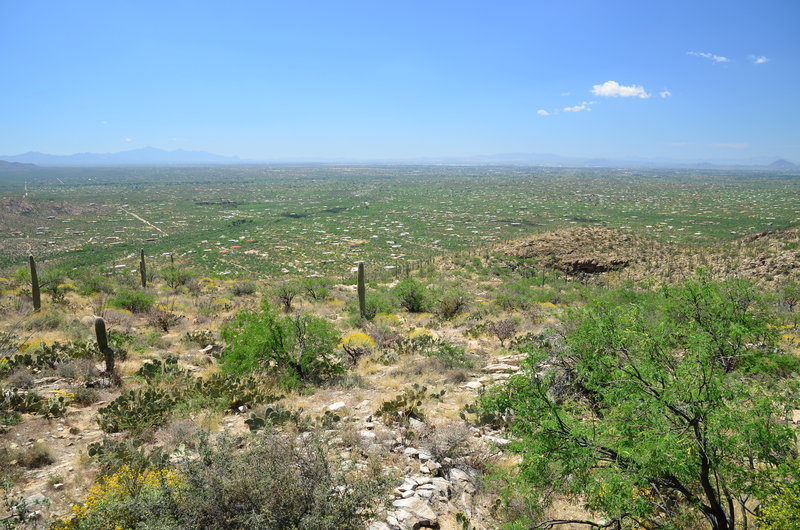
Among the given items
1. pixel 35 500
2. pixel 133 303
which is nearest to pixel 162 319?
pixel 133 303

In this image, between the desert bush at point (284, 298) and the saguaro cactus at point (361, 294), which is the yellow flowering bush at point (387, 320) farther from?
the desert bush at point (284, 298)

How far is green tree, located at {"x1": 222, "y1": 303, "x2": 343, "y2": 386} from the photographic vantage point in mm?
8742

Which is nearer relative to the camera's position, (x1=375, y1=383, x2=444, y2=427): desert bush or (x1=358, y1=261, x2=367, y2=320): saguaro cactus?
(x1=375, y1=383, x2=444, y2=427): desert bush

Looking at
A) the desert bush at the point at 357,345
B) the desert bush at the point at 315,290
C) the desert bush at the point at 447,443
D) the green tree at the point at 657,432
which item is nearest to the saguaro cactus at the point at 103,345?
the desert bush at the point at 357,345

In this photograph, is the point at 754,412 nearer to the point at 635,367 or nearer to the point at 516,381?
the point at 635,367

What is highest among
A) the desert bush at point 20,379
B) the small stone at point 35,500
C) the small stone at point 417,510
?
the small stone at point 35,500

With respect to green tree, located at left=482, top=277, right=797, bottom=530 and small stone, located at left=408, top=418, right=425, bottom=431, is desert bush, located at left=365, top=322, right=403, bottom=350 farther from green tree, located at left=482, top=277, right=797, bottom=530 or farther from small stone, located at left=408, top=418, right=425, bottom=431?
green tree, located at left=482, top=277, right=797, bottom=530

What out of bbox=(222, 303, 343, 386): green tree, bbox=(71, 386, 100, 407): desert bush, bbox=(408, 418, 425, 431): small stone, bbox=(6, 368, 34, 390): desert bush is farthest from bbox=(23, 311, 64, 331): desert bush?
bbox=(408, 418, 425, 431): small stone

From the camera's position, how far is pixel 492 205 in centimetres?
8081

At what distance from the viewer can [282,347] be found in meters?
9.14

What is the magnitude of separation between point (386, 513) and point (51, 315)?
1330 centimetres

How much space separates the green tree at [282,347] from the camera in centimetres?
874

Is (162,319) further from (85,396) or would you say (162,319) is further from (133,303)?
(85,396)

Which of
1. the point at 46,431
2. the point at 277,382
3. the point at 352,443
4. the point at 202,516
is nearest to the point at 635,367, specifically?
the point at 352,443
